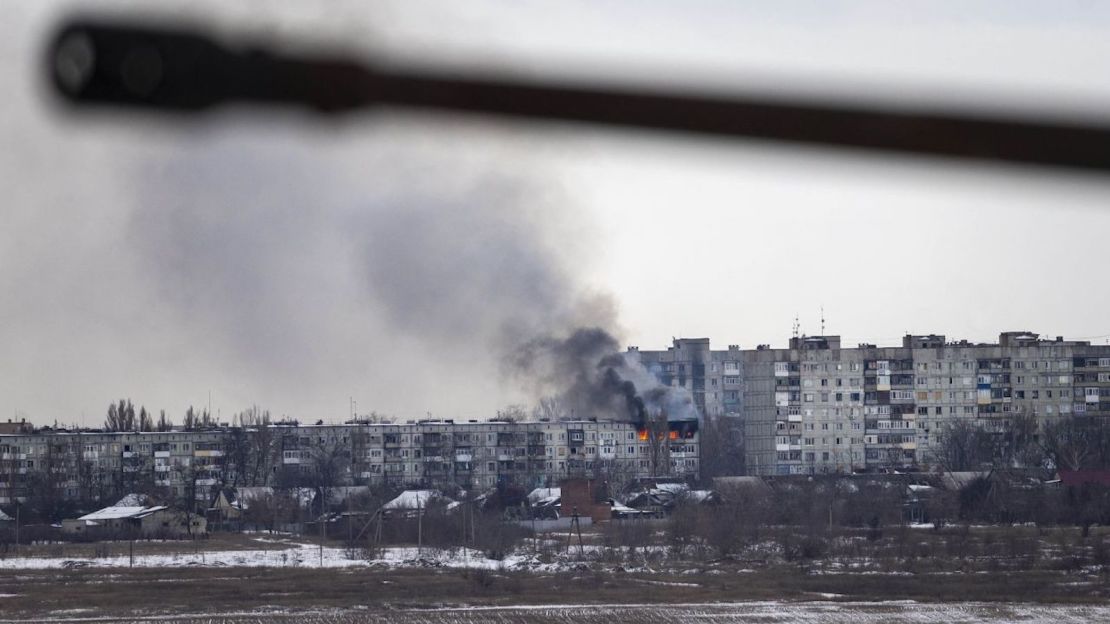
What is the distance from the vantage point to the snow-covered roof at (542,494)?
6916 cm

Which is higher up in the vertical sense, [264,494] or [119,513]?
[264,494]

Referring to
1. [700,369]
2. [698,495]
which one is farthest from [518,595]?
[700,369]

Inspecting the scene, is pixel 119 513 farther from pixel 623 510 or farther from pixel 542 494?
pixel 623 510

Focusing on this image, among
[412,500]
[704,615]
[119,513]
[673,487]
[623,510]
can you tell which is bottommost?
[704,615]

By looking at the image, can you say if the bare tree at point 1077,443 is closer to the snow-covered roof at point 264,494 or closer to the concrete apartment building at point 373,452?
the concrete apartment building at point 373,452

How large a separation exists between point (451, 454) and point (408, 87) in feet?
285

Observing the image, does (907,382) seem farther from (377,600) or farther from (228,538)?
(377,600)

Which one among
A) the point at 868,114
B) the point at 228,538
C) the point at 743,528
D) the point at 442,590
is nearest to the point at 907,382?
the point at 743,528

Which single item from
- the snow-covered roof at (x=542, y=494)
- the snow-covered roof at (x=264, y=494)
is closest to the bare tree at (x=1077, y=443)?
the snow-covered roof at (x=542, y=494)

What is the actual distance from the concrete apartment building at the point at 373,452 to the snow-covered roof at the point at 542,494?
12.1 meters

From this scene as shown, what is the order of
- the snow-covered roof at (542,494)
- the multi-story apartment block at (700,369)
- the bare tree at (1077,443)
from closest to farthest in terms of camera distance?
the snow-covered roof at (542,494)
the bare tree at (1077,443)
the multi-story apartment block at (700,369)

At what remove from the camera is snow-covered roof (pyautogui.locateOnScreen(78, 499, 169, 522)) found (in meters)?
65.1

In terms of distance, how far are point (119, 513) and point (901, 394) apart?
49.7m

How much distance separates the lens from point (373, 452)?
89.2 meters
